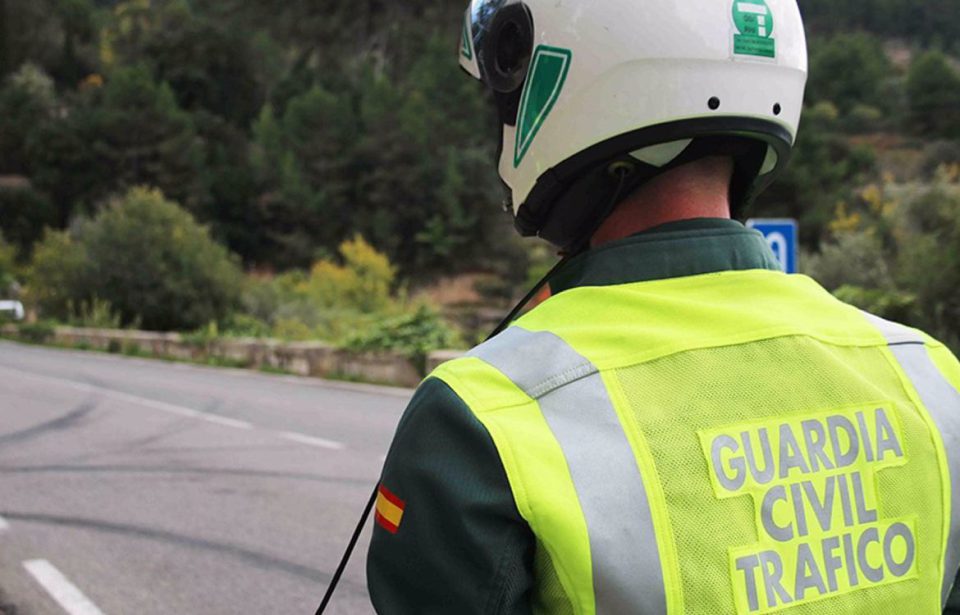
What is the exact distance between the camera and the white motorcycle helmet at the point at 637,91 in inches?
51.3

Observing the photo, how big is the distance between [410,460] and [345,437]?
8567 mm

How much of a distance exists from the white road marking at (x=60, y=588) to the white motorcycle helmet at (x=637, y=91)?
3622mm

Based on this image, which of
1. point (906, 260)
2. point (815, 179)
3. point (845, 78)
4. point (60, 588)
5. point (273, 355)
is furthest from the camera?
point (845, 78)

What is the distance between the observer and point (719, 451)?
1.12 meters

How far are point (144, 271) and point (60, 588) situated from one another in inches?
1318

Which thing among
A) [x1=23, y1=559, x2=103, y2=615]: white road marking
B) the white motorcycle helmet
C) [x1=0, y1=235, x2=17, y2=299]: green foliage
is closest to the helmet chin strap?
the white motorcycle helmet

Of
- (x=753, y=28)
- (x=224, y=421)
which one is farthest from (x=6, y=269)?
(x=753, y=28)

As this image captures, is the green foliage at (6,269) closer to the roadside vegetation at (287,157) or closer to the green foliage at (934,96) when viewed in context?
the roadside vegetation at (287,157)

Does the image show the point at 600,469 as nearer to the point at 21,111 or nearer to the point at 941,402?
the point at 941,402

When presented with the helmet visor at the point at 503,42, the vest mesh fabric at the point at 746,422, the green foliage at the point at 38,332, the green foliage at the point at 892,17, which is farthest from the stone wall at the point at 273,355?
the green foliage at the point at 892,17

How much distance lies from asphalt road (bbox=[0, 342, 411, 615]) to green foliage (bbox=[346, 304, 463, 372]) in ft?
8.15

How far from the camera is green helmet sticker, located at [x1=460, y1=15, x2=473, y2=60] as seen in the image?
1528 millimetres

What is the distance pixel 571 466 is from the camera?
1056mm

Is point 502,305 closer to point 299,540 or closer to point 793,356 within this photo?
point 299,540
